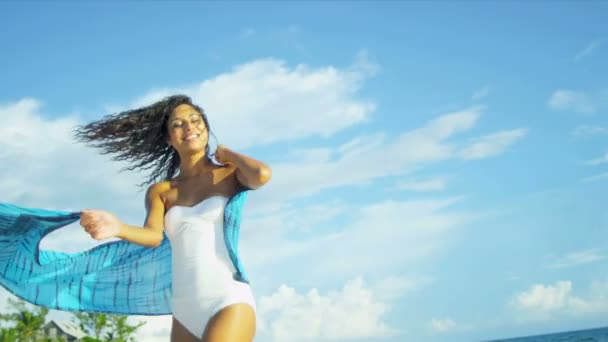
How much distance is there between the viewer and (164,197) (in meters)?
4.52

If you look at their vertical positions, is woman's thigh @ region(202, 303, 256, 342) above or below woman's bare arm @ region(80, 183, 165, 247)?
below

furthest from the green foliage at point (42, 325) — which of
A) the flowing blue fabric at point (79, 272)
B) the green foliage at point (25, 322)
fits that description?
the flowing blue fabric at point (79, 272)

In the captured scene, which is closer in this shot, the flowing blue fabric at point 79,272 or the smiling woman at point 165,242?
the smiling woman at point 165,242

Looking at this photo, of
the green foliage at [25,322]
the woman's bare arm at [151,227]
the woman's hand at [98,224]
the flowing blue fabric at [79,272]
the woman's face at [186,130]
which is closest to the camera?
the woman's hand at [98,224]

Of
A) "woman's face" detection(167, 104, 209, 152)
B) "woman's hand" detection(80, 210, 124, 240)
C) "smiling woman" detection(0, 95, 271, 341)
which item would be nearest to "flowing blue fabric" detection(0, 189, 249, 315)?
"smiling woman" detection(0, 95, 271, 341)

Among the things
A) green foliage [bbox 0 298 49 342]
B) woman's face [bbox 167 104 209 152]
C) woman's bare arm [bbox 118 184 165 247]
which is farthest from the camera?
green foliage [bbox 0 298 49 342]

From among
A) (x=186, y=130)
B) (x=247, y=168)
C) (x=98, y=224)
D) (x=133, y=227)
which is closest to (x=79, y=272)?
(x=133, y=227)

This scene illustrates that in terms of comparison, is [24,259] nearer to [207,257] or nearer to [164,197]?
[164,197]

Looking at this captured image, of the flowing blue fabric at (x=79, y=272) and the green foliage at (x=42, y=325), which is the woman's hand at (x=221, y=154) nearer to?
the flowing blue fabric at (x=79, y=272)

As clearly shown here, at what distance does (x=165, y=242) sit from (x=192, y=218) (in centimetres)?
77

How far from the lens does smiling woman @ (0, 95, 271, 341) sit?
4.05 meters

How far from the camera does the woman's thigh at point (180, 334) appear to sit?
4152mm

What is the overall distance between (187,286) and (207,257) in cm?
21

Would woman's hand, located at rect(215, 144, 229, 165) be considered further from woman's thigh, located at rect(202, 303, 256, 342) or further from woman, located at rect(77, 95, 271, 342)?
woman's thigh, located at rect(202, 303, 256, 342)
